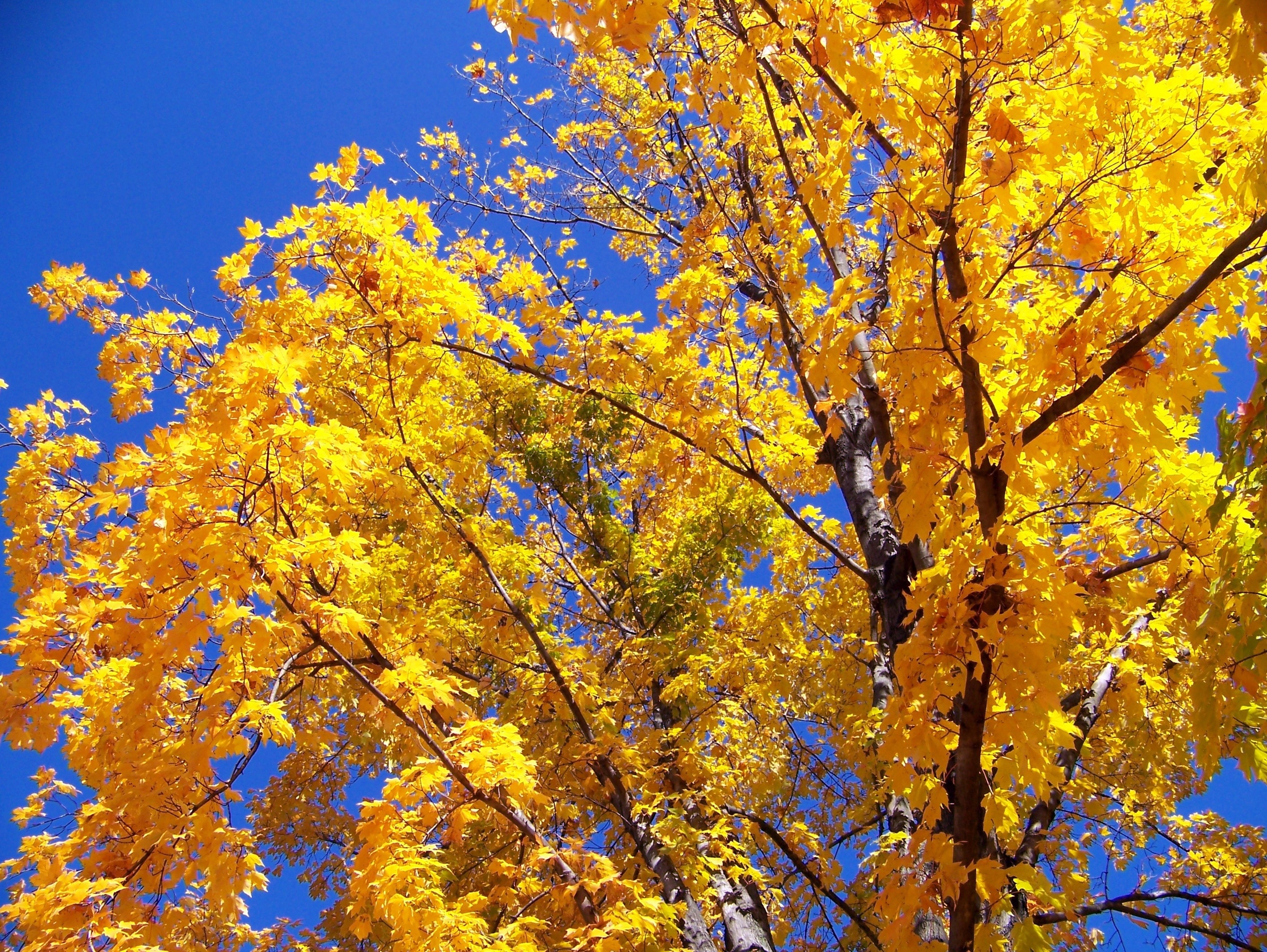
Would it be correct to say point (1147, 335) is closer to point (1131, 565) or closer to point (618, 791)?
point (1131, 565)

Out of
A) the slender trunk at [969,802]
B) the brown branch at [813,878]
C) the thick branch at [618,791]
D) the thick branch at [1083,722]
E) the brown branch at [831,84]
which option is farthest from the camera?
the thick branch at [618,791]

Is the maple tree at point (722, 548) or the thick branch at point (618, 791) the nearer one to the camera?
the maple tree at point (722, 548)

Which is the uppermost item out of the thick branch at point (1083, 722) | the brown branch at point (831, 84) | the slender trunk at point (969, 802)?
the brown branch at point (831, 84)

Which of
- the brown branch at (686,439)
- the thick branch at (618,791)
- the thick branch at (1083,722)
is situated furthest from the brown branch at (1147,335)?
the thick branch at (618,791)

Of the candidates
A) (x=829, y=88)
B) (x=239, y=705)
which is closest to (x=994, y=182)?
(x=829, y=88)

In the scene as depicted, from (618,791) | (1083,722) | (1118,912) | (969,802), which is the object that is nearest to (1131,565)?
(969,802)

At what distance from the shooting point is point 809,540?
7.70m

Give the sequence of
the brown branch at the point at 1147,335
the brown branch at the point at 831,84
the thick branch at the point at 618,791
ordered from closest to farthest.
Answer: the brown branch at the point at 1147,335
the brown branch at the point at 831,84
the thick branch at the point at 618,791

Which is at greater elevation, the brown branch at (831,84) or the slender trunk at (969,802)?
the brown branch at (831,84)

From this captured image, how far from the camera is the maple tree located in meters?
2.49

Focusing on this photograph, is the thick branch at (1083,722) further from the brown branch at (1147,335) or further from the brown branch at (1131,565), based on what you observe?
the brown branch at (1147,335)

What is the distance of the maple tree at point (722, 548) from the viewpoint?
2.49 m

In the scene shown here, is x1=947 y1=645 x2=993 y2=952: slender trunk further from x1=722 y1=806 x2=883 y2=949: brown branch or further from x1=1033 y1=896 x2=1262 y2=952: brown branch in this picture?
x1=722 y1=806 x2=883 y2=949: brown branch

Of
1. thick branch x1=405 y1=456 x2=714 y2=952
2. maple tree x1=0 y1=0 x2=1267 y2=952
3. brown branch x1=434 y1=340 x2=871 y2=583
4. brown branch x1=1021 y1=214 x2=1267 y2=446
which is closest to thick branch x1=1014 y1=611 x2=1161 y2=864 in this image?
maple tree x1=0 y1=0 x2=1267 y2=952
